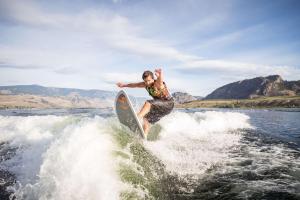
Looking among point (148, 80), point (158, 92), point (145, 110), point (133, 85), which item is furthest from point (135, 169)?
point (133, 85)

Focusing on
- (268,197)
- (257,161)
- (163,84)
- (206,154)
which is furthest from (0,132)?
(268,197)

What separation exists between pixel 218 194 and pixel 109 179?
2955 millimetres

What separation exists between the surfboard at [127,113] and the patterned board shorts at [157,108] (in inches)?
27.8

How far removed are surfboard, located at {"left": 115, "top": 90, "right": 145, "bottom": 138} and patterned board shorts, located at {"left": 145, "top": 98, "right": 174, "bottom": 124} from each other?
0.71m

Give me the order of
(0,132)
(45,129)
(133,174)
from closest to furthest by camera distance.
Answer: (133,174) < (45,129) < (0,132)

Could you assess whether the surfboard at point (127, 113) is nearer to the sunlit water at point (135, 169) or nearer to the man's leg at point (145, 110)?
the man's leg at point (145, 110)

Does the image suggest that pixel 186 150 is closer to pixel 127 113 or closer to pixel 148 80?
pixel 127 113

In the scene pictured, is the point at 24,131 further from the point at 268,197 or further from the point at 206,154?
the point at 268,197

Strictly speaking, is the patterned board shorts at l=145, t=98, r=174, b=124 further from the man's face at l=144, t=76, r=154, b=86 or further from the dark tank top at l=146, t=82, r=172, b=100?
the man's face at l=144, t=76, r=154, b=86

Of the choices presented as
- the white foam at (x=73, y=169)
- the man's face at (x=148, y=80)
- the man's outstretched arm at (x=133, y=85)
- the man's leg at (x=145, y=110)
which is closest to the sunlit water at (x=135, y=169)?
the white foam at (x=73, y=169)

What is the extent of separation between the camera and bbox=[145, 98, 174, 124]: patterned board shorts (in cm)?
1186

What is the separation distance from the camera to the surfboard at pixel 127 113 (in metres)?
11.3

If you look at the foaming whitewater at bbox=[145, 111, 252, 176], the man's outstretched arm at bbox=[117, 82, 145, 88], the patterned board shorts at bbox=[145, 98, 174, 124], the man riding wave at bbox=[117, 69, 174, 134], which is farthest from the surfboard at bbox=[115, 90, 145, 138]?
the man's outstretched arm at bbox=[117, 82, 145, 88]

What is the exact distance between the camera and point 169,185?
8.35 meters
